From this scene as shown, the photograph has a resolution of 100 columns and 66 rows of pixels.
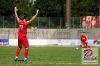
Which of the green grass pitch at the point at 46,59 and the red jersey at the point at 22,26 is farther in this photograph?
the red jersey at the point at 22,26

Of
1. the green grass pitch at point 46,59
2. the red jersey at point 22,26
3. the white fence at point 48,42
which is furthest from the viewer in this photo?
the white fence at point 48,42

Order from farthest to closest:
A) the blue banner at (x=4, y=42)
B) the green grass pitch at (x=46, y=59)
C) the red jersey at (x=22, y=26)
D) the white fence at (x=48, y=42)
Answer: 1. the blue banner at (x=4, y=42)
2. the white fence at (x=48, y=42)
3. the red jersey at (x=22, y=26)
4. the green grass pitch at (x=46, y=59)

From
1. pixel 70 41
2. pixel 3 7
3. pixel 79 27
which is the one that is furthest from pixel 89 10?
pixel 70 41

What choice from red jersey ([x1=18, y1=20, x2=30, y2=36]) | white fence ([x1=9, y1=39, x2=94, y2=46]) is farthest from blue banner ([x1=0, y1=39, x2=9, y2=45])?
red jersey ([x1=18, y1=20, x2=30, y2=36])

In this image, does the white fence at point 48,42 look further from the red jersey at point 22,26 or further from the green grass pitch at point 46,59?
the red jersey at point 22,26

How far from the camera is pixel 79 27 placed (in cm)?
6347

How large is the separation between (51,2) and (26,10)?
6.64 metres

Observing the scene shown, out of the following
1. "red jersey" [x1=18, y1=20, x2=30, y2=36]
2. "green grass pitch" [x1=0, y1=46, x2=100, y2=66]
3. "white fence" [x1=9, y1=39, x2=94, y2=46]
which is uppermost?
"red jersey" [x1=18, y1=20, x2=30, y2=36]

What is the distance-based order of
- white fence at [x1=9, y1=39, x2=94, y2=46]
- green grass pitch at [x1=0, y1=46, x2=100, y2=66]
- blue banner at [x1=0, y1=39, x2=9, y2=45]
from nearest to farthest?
green grass pitch at [x1=0, y1=46, x2=100, y2=66], white fence at [x1=9, y1=39, x2=94, y2=46], blue banner at [x1=0, y1=39, x2=9, y2=45]

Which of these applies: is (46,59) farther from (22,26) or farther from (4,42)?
(4,42)

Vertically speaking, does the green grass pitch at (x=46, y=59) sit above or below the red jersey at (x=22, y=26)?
below

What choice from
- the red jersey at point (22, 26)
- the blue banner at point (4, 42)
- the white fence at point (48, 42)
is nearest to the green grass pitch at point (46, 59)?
the red jersey at point (22, 26)

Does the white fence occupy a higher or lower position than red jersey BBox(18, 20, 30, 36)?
lower

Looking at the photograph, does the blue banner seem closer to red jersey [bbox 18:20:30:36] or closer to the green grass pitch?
the green grass pitch
